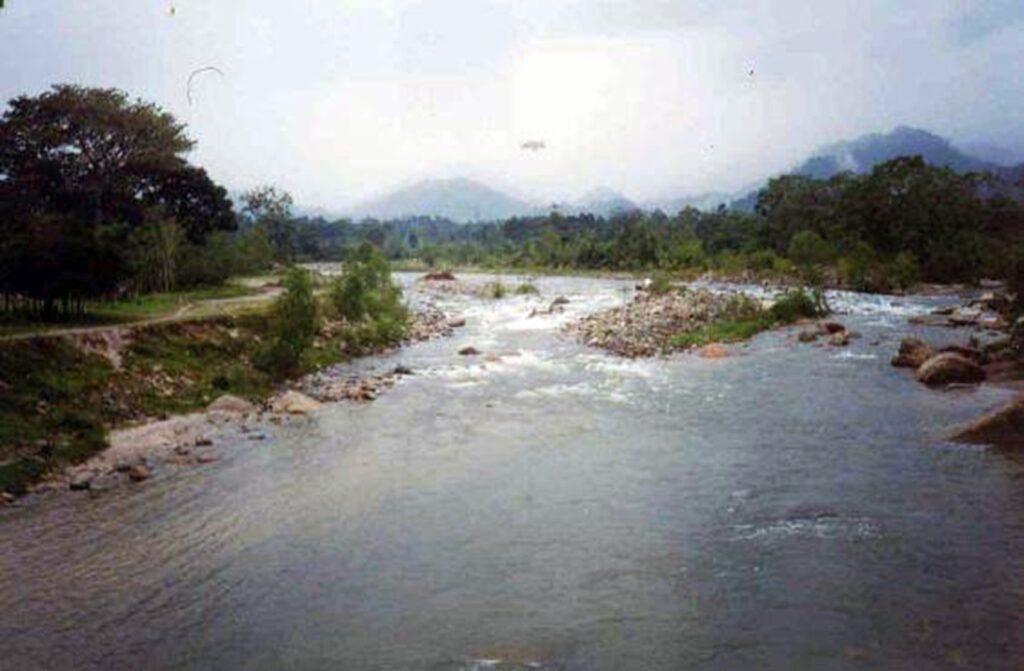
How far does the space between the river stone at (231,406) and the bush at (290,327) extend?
4461 millimetres

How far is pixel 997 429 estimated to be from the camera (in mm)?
18047

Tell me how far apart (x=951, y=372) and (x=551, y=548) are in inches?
648

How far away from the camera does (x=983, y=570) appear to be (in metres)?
11.4

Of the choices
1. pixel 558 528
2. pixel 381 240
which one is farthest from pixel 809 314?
pixel 381 240

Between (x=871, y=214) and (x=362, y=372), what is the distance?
53.1 meters

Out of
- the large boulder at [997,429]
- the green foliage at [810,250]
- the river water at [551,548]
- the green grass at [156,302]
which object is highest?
the green foliage at [810,250]

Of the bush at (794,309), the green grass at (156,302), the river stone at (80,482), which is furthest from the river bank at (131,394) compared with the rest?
the bush at (794,309)

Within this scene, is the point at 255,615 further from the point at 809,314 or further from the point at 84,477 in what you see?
the point at 809,314

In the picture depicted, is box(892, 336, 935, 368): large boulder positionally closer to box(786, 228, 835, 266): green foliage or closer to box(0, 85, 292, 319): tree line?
box(0, 85, 292, 319): tree line

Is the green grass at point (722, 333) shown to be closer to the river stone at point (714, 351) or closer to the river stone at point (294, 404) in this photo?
the river stone at point (714, 351)

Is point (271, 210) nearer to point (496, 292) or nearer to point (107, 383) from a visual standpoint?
point (496, 292)

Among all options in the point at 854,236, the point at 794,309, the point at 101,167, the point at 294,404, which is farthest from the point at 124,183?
the point at 854,236

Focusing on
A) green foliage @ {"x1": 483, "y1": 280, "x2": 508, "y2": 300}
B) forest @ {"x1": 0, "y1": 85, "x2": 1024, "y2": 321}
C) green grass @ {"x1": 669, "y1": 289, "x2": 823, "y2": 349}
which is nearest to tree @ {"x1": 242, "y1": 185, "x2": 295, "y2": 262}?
forest @ {"x1": 0, "y1": 85, "x2": 1024, "y2": 321}

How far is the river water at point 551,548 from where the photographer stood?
9.88m
